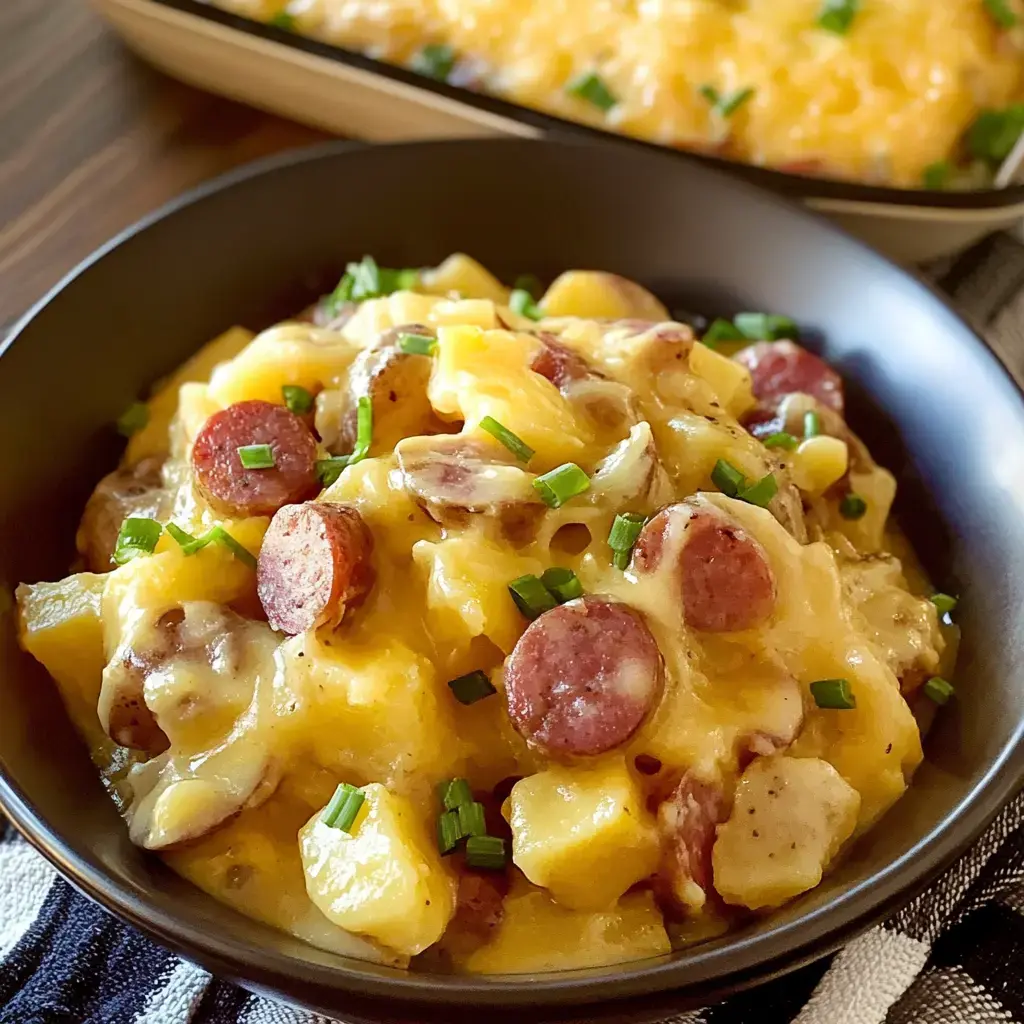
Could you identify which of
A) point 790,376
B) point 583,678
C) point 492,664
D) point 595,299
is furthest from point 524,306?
point 583,678

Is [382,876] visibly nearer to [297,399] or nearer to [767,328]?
[297,399]

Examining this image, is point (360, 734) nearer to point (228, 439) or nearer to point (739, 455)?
point (228, 439)

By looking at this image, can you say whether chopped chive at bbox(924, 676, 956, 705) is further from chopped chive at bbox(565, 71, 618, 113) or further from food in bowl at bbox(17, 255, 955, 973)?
chopped chive at bbox(565, 71, 618, 113)

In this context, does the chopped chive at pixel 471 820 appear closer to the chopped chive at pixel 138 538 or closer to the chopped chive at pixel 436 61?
the chopped chive at pixel 138 538

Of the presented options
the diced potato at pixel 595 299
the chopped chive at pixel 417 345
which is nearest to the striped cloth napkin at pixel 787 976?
the chopped chive at pixel 417 345

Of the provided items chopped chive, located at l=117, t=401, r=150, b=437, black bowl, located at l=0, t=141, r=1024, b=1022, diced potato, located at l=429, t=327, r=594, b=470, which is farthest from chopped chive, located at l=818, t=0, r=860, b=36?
chopped chive, located at l=117, t=401, r=150, b=437

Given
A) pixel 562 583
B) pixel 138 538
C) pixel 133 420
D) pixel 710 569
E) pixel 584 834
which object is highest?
pixel 710 569

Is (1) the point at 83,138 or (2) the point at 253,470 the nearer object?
(2) the point at 253,470
